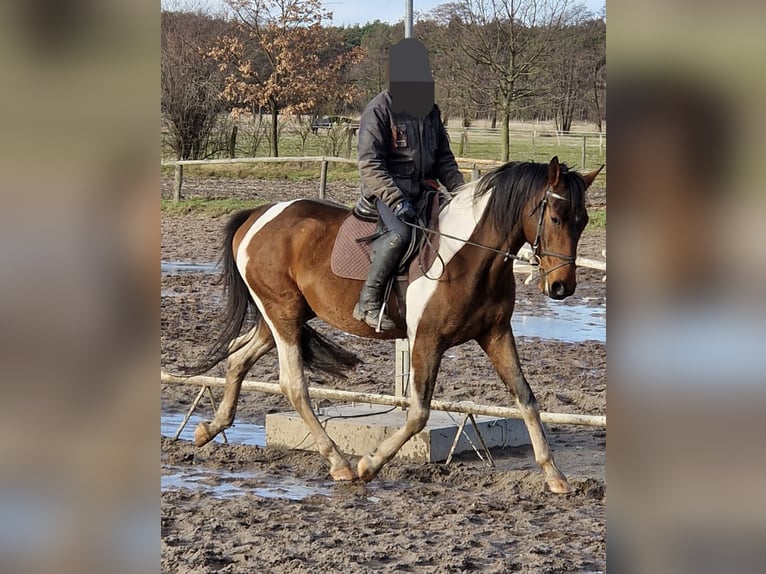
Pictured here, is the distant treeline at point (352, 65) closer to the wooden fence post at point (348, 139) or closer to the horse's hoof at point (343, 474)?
the wooden fence post at point (348, 139)

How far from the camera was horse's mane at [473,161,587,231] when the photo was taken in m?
4.84

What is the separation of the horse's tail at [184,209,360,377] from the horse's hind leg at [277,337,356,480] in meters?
0.18

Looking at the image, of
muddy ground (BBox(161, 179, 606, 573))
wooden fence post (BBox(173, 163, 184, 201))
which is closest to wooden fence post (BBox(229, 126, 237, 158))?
wooden fence post (BBox(173, 163, 184, 201))

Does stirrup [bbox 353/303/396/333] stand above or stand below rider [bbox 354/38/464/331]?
below

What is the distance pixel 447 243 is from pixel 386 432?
1352 mm

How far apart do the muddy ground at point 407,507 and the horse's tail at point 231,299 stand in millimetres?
580

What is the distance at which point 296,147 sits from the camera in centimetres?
2380

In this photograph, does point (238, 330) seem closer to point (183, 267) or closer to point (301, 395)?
point (301, 395)

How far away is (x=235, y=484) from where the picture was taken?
5.47 metres

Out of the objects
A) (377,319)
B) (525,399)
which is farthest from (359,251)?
(525,399)

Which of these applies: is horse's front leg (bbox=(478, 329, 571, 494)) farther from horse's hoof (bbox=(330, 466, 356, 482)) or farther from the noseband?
horse's hoof (bbox=(330, 466, 356, 482))
